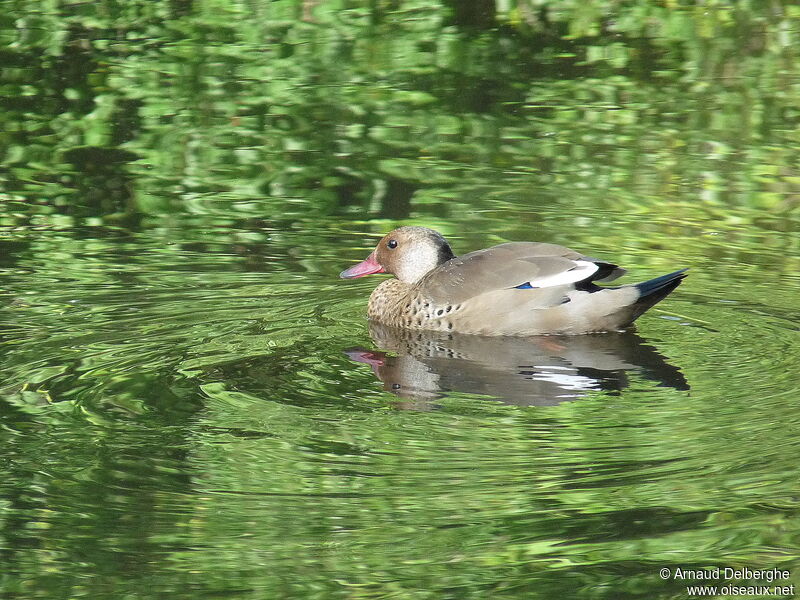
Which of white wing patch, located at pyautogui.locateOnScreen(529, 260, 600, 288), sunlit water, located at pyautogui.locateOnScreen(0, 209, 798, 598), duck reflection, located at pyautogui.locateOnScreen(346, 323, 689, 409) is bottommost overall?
duck reflection, located at pyautogui.locateOnScreen(346, 323, 689, 409)

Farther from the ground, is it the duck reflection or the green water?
the green water

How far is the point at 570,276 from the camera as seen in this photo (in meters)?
8.05

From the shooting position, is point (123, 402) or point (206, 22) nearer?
point (123, 402)

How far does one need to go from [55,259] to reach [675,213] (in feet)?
15.4

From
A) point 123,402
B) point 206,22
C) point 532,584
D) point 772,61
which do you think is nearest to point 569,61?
point 772,61

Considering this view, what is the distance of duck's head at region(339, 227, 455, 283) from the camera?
902 cm

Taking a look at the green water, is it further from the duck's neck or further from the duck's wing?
the duck's wing

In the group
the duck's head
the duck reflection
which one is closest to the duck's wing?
the duck reflection

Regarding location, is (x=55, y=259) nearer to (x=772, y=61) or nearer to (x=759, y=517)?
(x=759, y=517)

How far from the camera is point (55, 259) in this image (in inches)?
370

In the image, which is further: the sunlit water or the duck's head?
the duck's head

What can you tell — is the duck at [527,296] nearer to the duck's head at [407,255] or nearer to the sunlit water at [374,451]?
the sunlit water at [374,451]

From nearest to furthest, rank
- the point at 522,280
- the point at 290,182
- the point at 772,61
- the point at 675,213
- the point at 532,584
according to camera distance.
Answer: the point at 532,584
the point at 522,280
the point at 675,213
the point at 290,182
the point at 772,61

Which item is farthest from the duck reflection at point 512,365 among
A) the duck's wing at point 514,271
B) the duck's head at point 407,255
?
the duck's head at point 407,255
